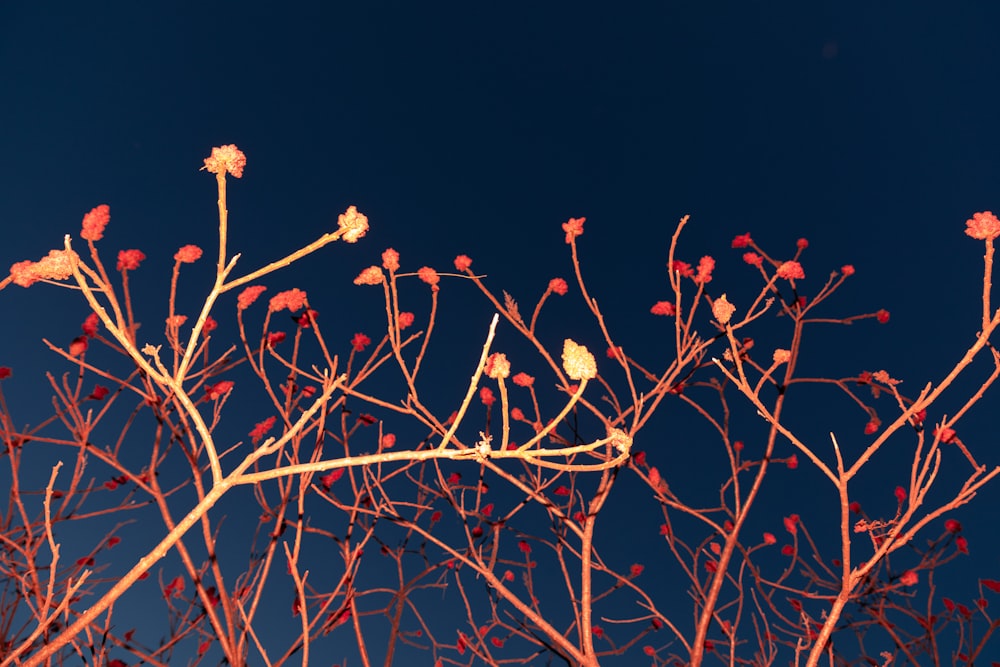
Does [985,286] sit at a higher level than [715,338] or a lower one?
lower

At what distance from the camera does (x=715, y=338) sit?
5227mm

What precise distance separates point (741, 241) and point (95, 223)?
209 inches

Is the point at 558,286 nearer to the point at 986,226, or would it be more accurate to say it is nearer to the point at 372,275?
the point at 372,275

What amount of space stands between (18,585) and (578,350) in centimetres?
588

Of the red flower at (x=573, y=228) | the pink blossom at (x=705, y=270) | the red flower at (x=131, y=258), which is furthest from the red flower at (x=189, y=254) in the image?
the pink blossom at (x=705, y=270)

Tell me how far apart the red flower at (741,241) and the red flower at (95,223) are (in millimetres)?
5182

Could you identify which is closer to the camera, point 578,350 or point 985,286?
point 578,350

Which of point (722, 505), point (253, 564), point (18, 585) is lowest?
point (18, 585)

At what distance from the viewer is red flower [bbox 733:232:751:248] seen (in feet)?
19.2

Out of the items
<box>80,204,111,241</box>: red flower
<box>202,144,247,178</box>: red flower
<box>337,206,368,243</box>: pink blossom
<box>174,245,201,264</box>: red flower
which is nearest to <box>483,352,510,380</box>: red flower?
<box>337,206,368,243</box>: pink blossom

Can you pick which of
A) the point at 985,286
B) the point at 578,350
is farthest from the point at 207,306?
the point at 985,286

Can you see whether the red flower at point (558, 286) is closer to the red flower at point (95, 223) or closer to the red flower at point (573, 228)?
the red flower at point (573, 228)

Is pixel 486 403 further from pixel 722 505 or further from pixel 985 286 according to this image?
pixel 985 286

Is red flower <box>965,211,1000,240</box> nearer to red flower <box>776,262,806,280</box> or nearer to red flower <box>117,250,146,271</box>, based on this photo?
red flower <box>776,262,806,280</box>
